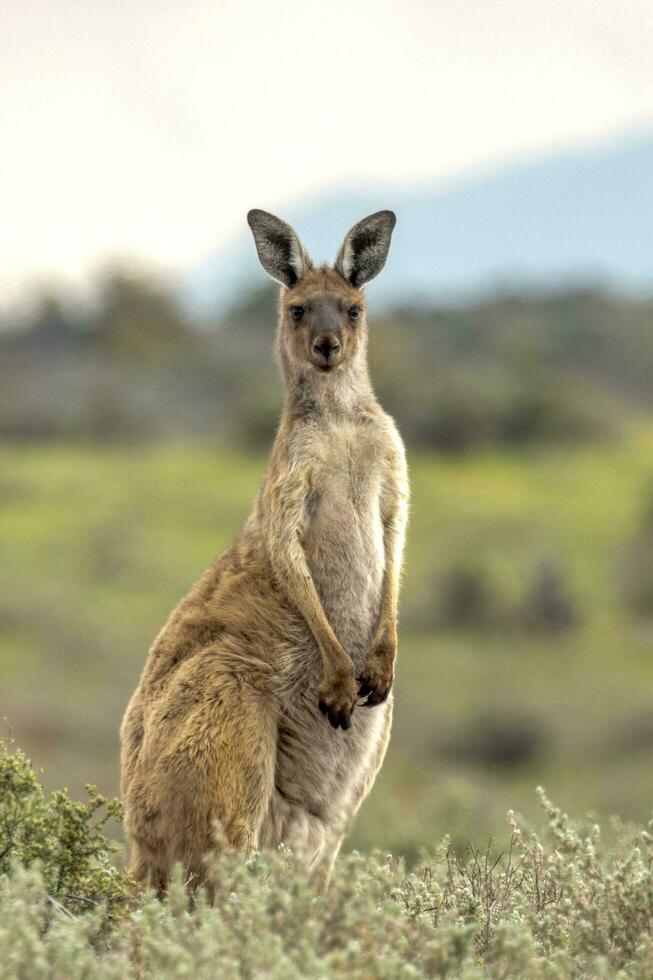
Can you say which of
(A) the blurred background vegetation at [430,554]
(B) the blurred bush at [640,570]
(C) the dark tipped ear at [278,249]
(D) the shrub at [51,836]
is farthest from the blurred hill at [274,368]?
(D) the shrub at [51,836]

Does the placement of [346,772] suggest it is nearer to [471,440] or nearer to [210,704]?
[210,704]

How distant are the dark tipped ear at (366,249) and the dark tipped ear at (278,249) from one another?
0.19m

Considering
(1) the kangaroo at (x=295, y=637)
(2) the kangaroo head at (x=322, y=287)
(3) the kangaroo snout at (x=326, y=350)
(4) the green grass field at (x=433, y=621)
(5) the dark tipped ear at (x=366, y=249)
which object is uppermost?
(4) the green grass field at (x=433, y=621)

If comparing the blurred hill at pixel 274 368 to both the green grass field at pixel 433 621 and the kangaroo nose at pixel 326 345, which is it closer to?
the green grass field at pixel 433 621

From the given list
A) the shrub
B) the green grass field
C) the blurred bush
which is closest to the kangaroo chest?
the shrub

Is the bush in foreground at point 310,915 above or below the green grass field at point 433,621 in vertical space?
below

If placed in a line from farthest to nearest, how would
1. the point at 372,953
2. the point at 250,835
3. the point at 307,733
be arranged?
1. the point at 307,733
2. the point at 250,835
3. the point at 372,953

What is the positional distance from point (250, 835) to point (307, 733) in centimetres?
57

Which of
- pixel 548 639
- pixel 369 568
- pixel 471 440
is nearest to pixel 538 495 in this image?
pixel 471 440

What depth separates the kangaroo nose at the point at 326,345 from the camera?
6.76m

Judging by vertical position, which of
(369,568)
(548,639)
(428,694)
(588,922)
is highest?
(548,639)

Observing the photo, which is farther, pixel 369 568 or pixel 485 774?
pixel 485 774

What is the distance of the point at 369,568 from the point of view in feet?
22.0

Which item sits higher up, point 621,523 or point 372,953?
point 621,523
